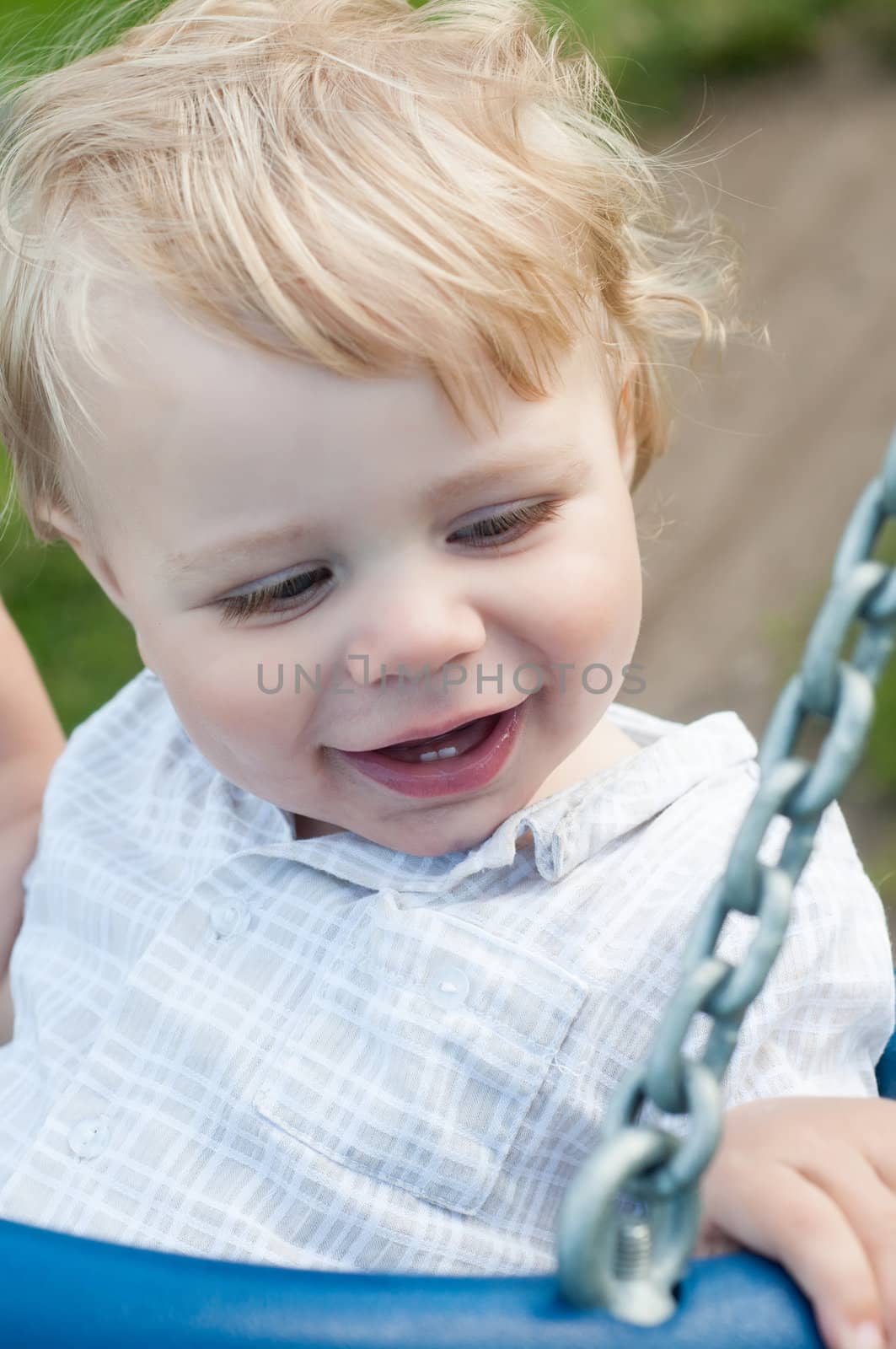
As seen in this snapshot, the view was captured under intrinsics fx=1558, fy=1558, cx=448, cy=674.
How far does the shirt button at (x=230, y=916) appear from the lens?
100 centimetres

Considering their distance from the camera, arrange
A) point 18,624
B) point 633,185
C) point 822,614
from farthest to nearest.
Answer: point 18,624 → point 633,185 → point 822,614

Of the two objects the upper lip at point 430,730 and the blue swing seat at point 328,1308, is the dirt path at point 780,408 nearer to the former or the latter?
the upper lip at point 430,730

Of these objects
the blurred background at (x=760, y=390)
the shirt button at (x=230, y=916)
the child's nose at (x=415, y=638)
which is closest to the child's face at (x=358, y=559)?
the child's nose at (x=415, y=638)

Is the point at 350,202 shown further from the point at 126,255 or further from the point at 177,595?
the point at 177,595

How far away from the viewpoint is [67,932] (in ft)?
3.69

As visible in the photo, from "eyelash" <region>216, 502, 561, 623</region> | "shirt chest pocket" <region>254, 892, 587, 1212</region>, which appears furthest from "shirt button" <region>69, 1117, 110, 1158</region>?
"eyelash" <region>216, 502, 561, 623</region>

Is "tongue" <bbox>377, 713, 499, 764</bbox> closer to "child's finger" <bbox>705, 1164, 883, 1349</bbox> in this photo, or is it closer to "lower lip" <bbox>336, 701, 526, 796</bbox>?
"lower lip" <bbox>336, 701, 526, 796</bbox>

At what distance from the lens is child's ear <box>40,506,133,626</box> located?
100 centimetres

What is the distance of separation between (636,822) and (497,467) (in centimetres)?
26

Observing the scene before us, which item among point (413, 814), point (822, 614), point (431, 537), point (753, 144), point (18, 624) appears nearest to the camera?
point (822, 614)

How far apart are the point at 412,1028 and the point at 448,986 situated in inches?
1.3

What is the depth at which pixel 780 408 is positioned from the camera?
2.42m

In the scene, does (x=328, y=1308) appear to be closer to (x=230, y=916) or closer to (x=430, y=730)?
(x=430, y=730)

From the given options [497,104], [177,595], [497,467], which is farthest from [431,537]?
[497,104]
